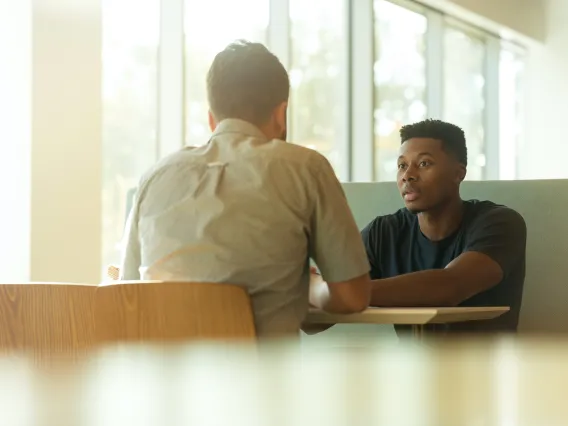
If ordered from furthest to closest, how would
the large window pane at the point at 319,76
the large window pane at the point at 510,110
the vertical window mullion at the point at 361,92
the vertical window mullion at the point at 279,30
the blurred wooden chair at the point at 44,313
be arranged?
the large window pane at the point at 510,110, the vertical window mullion at the point at 361,92, the large window pane at the point at 319,76, the vertical window mullion at the point at 279,30, the blurred wooden chair at the point at 44,313

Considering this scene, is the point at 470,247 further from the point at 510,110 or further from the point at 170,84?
the point at 510,110

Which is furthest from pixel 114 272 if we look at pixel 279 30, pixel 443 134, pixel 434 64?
pixel 434 64

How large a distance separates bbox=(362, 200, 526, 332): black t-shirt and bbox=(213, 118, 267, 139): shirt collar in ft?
1.94

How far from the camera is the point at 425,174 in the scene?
2.61 metres

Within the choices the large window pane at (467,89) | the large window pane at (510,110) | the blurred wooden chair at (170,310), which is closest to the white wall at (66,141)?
the blurred wooden chair at (170,310)

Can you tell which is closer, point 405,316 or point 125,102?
point 405,316

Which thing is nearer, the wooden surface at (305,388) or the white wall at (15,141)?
the wooden surface at (305,388)

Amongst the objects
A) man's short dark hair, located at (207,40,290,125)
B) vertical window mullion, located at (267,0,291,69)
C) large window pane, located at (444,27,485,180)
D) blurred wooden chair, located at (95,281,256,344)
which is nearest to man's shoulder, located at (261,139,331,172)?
man's short dark hair, located at (207,40,290,125)

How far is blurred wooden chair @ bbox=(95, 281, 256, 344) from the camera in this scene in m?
1.31

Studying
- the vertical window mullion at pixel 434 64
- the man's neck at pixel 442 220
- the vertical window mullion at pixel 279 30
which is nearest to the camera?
the man's neck at pixel 442 220

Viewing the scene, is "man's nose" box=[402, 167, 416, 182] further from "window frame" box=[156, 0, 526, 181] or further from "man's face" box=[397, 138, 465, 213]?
"window frame" box=[156, 0, 526, 181]

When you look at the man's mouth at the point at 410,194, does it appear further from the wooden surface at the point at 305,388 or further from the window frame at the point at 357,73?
the window frame at the point at 357,73

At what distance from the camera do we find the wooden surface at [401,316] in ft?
5.54

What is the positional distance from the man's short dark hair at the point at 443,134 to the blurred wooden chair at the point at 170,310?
1278 millimetres
